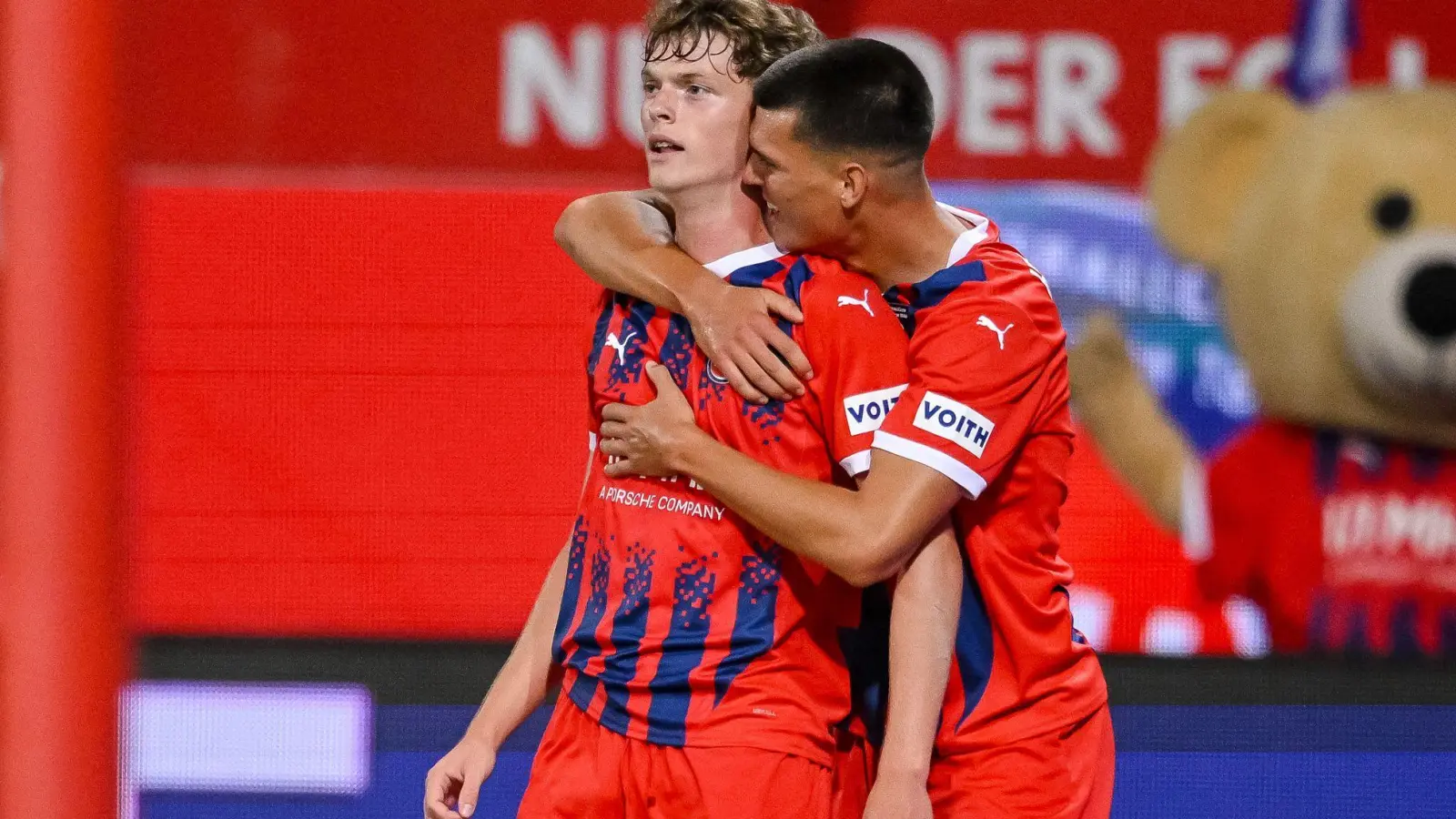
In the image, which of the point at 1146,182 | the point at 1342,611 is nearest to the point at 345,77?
the point at 1146,182

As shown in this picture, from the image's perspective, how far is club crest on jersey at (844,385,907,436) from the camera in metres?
1.36

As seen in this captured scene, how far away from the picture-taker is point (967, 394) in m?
1.35

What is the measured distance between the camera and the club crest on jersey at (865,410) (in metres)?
1.36

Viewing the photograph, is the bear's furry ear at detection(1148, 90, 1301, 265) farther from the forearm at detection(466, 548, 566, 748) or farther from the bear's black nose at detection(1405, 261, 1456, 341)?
the forearm at detection(466, 548, 566, 748)

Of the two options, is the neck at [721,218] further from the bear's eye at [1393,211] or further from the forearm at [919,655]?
the bear's eye at [1393,211]

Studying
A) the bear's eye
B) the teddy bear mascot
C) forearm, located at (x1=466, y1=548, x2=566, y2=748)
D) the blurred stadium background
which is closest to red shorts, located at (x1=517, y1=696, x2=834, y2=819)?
forearm, located at (x1=466, y1=548, x2=566, y2=748)

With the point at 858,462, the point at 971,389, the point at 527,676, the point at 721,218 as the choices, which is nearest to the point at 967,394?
the point at 971,389

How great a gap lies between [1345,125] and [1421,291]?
0.36 m

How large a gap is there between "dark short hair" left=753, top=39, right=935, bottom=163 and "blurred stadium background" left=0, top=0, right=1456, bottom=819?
63.0 inches

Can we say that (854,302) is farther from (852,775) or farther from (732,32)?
(852,775)

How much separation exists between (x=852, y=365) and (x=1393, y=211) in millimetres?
1872

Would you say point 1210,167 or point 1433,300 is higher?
point 1210,167

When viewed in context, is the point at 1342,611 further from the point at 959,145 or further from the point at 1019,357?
the point at 1019,357

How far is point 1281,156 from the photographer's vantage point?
9.64 ft
